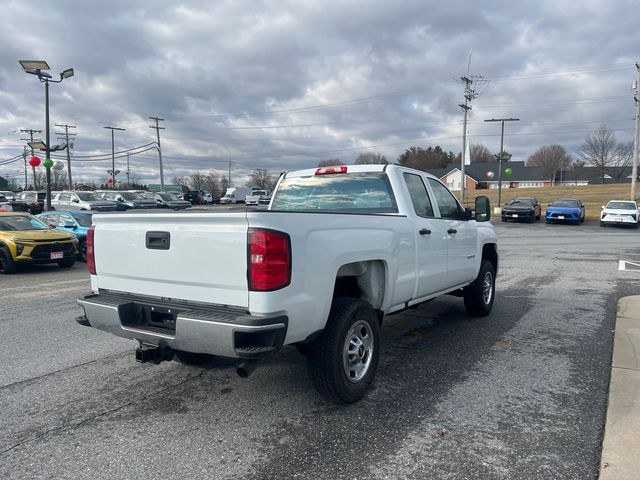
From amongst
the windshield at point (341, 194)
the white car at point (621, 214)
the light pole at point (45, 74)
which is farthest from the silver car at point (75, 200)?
the white car at point (621, 214)

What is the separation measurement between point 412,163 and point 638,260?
102 metres

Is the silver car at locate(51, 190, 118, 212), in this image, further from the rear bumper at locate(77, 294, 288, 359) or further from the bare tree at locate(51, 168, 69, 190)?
the bare tree at locate(51, 168, 69, 190)

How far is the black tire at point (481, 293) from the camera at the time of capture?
6.61 m

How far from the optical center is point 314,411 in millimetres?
3801

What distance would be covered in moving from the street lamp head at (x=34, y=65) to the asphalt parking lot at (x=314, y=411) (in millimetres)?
17108

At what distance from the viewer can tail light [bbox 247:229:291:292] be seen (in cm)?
311

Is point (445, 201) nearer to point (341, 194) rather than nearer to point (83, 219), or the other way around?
point (341, 194)

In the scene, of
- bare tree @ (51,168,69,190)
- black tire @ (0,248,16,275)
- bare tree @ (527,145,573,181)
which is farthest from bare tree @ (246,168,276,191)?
black tire @ (0,248,16,275)

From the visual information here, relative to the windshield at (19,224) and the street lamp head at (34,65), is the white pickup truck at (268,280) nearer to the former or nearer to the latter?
the windshield at (19,224)

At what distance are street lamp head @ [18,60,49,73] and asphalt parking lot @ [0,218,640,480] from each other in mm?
17108

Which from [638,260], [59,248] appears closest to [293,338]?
[59,248]

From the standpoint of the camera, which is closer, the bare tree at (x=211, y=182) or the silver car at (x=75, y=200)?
the silver car at (x=75, y=200)

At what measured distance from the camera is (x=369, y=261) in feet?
13.7

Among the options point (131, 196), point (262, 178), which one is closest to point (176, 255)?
point (131, 196)
